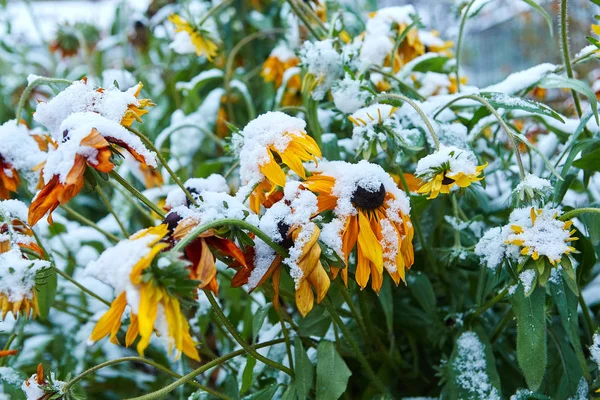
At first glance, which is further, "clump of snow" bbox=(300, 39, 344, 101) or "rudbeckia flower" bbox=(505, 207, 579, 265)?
"clump of snow" bbox=(300, 39, 344, 101)

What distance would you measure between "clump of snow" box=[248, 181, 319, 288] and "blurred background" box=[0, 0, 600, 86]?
38 cm

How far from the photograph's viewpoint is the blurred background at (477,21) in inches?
61.5

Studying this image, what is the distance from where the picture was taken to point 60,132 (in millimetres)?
458

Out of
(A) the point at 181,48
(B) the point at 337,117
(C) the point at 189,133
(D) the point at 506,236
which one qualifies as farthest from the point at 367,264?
(C) the point at 189,133

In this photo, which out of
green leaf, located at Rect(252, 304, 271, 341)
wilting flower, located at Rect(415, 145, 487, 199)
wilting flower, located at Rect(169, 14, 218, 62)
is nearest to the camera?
wilting flower, located at Rect(415, 145, 487, 199)

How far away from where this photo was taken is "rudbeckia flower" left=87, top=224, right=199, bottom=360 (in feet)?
1.19

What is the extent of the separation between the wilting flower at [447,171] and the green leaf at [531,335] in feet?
0.34

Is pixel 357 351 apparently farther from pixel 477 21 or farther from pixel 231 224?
pixel 477 21

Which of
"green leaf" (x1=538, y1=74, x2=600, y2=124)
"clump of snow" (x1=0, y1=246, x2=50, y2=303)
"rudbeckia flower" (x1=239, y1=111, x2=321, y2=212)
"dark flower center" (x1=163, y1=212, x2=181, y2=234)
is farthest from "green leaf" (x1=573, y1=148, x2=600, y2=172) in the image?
"clump of snow" (x1=0, y1=246, x2=50, y2=303)

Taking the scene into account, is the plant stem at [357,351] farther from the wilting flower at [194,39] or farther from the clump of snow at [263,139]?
the wilting flower at [194,39]

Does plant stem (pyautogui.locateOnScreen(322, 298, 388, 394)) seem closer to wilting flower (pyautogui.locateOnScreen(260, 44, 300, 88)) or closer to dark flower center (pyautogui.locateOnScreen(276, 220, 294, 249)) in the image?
dark flower center (pyautogui.locateOnScreen(276, 220, 294, 249))

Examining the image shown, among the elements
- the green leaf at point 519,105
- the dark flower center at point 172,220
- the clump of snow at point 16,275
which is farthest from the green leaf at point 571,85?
the clump of snow at point 16,275

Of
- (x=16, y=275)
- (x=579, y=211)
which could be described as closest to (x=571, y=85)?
(x=579, y=211)

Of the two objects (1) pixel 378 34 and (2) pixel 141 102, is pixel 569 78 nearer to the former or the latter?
(1) pixel 378 34
